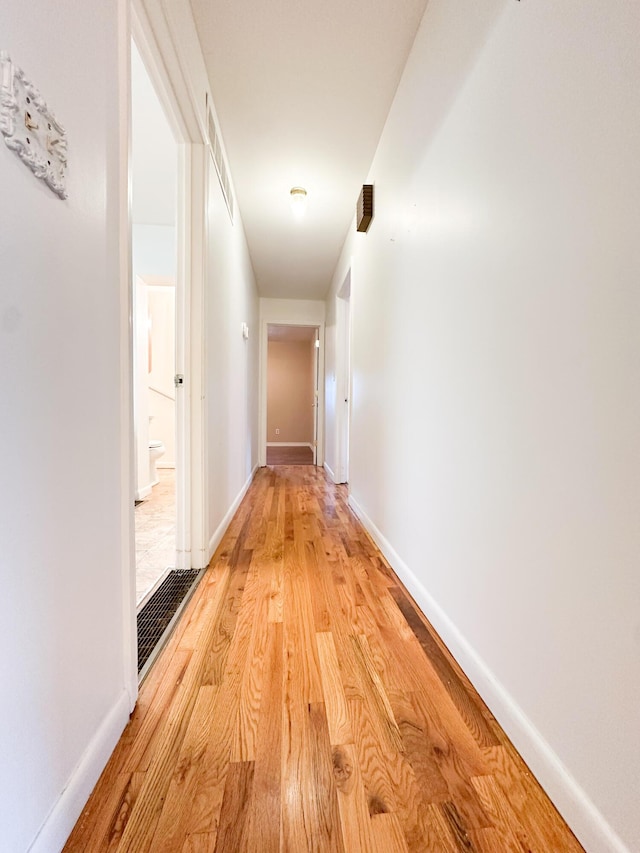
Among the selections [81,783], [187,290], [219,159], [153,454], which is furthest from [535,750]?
[153,454]

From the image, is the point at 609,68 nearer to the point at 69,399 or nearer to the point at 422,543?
the point at 69,399

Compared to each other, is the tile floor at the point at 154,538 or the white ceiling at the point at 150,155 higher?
the white ceiling at the point at 150,155

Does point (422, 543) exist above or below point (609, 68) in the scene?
below

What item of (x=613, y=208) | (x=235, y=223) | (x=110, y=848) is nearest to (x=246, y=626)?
(x=110, y=848)

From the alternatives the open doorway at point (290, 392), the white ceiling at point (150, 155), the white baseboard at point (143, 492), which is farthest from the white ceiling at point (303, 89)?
the open doorway at point (290, 392)

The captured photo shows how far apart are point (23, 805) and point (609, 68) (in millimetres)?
1550

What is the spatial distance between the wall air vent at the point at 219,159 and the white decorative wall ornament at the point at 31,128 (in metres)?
1.42

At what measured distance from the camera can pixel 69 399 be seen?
2.19ft

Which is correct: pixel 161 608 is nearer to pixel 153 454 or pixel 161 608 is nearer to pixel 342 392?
pixel 153 454

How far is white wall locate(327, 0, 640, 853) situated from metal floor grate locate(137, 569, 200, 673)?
3.20 feet

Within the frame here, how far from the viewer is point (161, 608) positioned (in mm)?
1396

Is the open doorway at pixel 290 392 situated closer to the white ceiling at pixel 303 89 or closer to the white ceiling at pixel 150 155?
the white ceiling at pixel 150 155

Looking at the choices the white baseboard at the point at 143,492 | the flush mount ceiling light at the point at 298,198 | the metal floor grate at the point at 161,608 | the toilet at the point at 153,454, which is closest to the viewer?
the metal floor grate at the point at 161,608

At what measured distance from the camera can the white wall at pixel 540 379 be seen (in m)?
0.60
